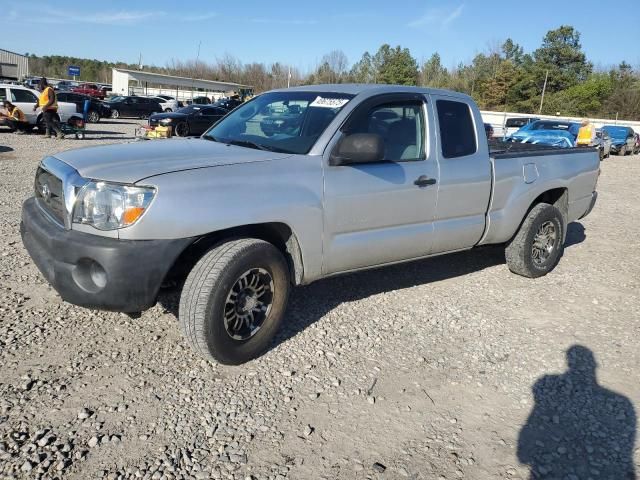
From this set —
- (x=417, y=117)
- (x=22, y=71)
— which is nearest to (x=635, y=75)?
(x=417, y=117)

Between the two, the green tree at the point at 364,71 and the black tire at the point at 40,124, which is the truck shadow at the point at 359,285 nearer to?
the black tire at the point at 40,124

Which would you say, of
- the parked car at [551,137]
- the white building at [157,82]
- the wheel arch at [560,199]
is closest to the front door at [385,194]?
the wheel arch at [560,199]

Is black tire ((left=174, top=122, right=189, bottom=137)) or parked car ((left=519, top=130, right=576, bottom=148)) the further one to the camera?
black tire ((left=174, top=122, right=189, bottom=137))

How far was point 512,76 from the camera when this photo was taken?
61.2 m

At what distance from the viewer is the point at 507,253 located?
18.6ft

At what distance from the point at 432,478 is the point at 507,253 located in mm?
3471

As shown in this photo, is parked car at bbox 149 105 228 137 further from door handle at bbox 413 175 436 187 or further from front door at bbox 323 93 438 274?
door handle at bbox 413 175 436 187

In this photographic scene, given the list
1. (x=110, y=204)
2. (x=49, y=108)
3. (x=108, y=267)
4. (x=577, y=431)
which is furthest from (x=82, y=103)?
(x=577, y=431)

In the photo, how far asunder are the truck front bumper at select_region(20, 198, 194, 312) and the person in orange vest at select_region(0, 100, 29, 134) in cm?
1687

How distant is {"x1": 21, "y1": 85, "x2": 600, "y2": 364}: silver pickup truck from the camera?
312 cm

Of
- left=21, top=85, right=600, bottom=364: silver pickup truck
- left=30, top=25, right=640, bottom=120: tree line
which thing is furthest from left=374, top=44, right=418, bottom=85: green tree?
left=21, top=85, right=600, bottom=364: silver pickup truck

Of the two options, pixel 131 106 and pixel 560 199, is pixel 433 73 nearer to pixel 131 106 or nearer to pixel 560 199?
pixel 131 106

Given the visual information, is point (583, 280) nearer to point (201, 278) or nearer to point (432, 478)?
point (432, 478)

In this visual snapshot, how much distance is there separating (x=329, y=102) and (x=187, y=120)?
1870cm
